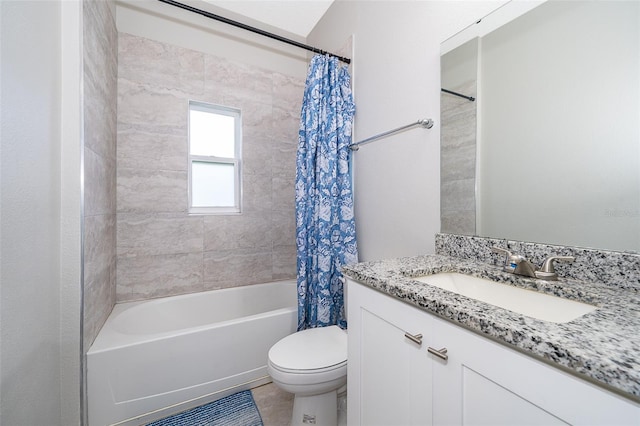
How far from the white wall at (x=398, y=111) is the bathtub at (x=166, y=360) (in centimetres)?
94

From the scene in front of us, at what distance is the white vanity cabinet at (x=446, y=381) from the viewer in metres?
0.41

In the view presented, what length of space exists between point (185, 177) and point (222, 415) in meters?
1.69

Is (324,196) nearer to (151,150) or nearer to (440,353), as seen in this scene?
(440,353)

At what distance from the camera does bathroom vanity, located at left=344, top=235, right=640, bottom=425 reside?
1.29 feet

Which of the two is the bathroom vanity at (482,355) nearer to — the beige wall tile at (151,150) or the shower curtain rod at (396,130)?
the shower curtain rod at (396,130)

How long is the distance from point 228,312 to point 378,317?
1791 mm

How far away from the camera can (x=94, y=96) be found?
1.38 meters

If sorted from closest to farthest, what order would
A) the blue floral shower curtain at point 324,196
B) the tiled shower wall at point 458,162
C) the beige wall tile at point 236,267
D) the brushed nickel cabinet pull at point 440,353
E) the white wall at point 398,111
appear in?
the brushed nickel cabinet pull at point 440,353 < the tiled shower wall at point 458,162 < the white wall at point 398,111 < the blue floral shower curtain at point 324,196 < the beige wall tile at point 236,267

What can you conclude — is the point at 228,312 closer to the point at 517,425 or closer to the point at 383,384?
the point at 383,384

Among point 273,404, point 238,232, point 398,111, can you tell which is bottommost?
point 273,404

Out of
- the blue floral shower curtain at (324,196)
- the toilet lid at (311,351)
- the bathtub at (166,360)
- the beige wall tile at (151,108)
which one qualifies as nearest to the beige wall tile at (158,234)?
the bathtub at (166,360)

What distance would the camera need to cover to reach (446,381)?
61 centimetres

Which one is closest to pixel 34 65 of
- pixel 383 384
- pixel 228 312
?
pixel 383 384

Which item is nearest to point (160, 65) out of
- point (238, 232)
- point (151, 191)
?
point (151, 191)
